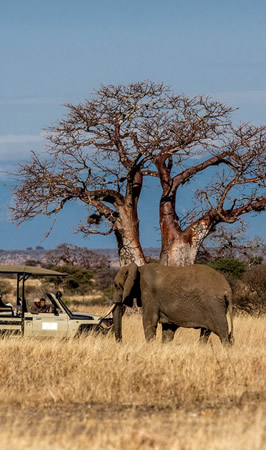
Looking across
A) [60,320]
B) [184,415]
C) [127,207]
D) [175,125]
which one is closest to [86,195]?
[127,207]

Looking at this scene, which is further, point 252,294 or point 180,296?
point 252,294

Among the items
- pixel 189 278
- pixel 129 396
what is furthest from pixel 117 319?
pixel 129 396

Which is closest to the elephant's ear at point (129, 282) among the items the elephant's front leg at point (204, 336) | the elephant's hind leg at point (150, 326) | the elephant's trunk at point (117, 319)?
the elephant's trunk at point (117, 319)

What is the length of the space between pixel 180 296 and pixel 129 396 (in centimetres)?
575

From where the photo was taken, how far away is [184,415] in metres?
9.80

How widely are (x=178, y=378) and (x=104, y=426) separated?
2.64m

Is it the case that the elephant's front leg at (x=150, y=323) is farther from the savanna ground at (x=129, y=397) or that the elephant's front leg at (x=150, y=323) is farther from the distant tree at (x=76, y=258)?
the distant tree at (x=76, y=258)

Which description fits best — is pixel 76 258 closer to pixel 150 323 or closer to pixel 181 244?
pixel 181 244

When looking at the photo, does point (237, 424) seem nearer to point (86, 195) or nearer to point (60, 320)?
point (60, 320)

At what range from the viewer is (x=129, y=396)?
10984mm

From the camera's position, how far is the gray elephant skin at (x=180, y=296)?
1636 centimetres

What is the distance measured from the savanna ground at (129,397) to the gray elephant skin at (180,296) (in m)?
1.53

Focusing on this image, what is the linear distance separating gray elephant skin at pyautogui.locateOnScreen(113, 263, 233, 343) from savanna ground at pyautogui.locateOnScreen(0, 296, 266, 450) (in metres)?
1.53

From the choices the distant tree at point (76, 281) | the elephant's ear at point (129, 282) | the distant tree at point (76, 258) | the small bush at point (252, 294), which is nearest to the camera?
the elephant's ear at point (129, 282)
